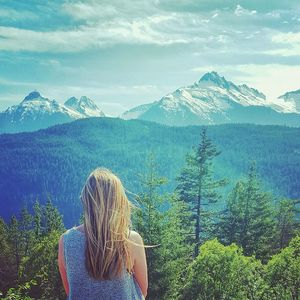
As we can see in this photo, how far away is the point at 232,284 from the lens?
1334 centimetres

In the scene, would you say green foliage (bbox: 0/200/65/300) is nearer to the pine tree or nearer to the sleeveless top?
the sleeveless top

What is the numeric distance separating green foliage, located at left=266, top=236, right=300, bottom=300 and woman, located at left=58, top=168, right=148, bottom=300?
33.3 feet

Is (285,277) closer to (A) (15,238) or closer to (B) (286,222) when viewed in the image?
(B) (286,222)

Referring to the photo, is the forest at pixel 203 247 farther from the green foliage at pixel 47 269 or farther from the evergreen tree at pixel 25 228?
the evergreen tree at pixel 25 228

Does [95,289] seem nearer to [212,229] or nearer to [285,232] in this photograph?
[212,229]

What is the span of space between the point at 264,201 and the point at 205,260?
17382 mm

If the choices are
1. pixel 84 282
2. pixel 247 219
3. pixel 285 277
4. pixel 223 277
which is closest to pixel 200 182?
pixel 247 219

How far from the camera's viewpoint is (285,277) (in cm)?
1236

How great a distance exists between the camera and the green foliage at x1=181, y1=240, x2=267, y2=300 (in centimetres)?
1323

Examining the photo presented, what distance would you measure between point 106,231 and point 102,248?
14 centimetres

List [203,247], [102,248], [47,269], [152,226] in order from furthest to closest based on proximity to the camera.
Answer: [47,269] → [152,226] → [203,247] → [102,248]

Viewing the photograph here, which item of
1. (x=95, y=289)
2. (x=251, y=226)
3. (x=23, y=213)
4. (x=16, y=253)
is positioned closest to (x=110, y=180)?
(x=95, y=289)

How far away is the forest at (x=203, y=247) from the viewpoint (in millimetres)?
12945

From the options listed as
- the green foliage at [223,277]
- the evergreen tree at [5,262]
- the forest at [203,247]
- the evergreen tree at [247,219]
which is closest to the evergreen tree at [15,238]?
the evergreen tree at [5,262]
